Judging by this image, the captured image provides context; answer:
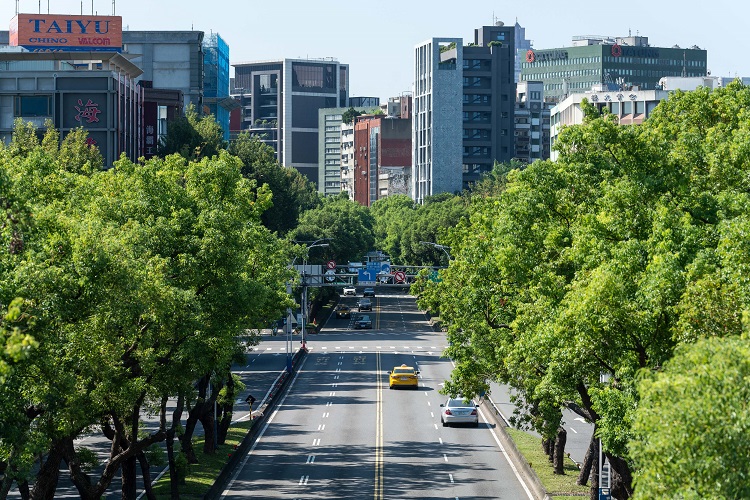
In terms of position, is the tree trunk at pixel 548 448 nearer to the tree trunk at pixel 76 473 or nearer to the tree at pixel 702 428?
the tree trunk at pixel 76 473

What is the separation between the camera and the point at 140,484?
146ft

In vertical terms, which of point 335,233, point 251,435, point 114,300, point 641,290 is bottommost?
point 251,435

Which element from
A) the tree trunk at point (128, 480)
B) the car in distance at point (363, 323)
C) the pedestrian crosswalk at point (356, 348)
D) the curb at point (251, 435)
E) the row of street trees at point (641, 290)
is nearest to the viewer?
the row of street trees at point (641, 290)

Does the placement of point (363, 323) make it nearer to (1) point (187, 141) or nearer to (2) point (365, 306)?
(2) point (365, 306)

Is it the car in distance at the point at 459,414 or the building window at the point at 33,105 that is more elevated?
the building window at the point at 33,105

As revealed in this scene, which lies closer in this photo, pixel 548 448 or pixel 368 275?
pixel 548 448

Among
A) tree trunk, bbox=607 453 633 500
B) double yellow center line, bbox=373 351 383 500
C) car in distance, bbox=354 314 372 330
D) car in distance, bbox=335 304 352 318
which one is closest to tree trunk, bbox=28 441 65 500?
tree trunk, bbox=607 453 633 500

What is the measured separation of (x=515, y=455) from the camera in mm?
51000

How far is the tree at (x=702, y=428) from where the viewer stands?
643 inches

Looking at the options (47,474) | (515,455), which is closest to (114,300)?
(47,474)

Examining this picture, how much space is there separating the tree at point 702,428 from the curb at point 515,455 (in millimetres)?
23160

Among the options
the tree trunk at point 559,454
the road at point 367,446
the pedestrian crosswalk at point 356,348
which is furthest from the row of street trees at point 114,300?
the pedestrian crosswalk at point 356,348

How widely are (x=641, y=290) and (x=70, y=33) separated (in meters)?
96.3

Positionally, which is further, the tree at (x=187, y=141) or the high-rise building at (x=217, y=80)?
the high-rise building at (x=217, y=80)
